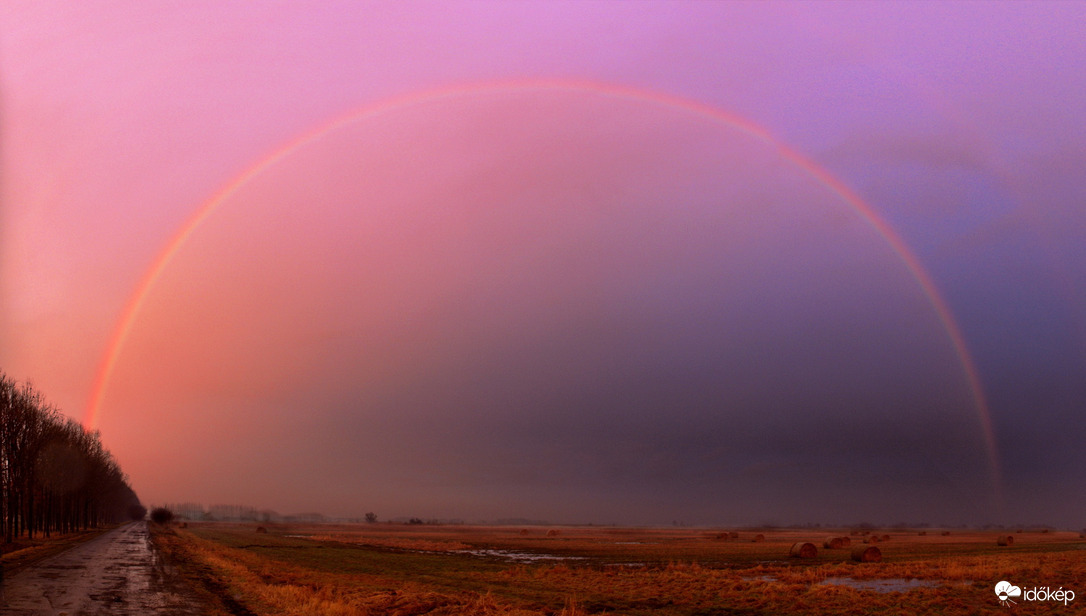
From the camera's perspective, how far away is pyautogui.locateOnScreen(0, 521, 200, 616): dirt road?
84.7ft

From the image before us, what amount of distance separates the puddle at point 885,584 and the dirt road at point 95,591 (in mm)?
27195

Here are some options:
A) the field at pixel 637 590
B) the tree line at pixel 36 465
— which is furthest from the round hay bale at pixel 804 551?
the tree line at pixel 36 465

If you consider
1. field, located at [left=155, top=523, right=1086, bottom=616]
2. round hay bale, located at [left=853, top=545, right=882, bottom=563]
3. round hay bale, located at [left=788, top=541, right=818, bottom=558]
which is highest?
field, located at [left=155, top=523, right=1086, bottom=616]

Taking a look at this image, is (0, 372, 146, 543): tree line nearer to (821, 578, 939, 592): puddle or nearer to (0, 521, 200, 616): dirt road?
(0, 521, 200, 616): dirt road

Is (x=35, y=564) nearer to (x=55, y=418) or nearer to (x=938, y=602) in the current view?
(x=938, y=602)

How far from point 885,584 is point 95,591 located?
34.6 metres

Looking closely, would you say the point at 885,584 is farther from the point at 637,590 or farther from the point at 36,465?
the point at 36,465

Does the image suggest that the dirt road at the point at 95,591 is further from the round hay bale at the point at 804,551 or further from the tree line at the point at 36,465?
the round hay bale at the point at 804,551

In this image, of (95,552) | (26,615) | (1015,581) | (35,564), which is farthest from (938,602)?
(95,552)

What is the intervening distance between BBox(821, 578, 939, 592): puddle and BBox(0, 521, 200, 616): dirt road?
1071 inches

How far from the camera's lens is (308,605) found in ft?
85.9

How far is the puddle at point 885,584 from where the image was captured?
32.5 m

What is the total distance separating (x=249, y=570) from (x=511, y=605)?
22.0m

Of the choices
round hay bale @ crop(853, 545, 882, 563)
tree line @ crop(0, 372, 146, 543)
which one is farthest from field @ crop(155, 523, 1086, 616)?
tree line @ crop(0, 372, 146, 543)
